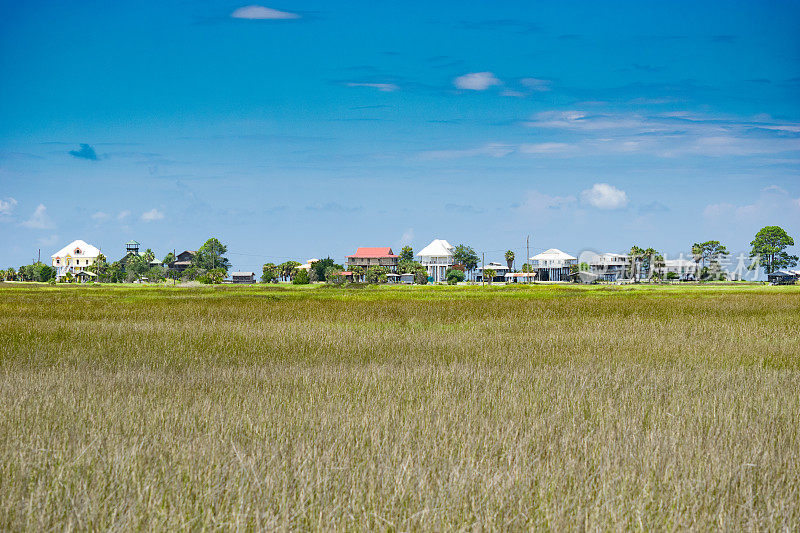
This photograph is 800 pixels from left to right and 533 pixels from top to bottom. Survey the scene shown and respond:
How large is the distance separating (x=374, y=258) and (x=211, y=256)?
41265 mm

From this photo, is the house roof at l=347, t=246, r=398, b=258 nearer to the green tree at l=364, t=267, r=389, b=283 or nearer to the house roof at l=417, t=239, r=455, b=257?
the house roof at l=417, t=239, r=455, b=257

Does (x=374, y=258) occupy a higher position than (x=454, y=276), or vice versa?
(x=374, y=258)

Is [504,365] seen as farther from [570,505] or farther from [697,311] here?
[697,311]

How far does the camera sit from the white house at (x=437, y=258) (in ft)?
556

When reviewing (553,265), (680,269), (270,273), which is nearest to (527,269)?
(553,265)

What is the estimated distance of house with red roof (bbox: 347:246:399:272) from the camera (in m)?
168

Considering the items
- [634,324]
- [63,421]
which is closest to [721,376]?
[63,421]

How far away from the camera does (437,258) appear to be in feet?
567

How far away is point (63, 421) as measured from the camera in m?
7.46

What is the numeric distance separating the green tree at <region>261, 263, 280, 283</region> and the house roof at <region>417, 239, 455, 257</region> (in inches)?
1725

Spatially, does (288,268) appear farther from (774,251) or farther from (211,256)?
(774,251)

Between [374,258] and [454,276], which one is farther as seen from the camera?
[374,258]

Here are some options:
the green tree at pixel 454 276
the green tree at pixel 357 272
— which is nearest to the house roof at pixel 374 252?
the green tree at pixel 357 272

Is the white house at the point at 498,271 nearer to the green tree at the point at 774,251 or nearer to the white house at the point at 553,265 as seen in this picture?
the white house at the point at 553,265
